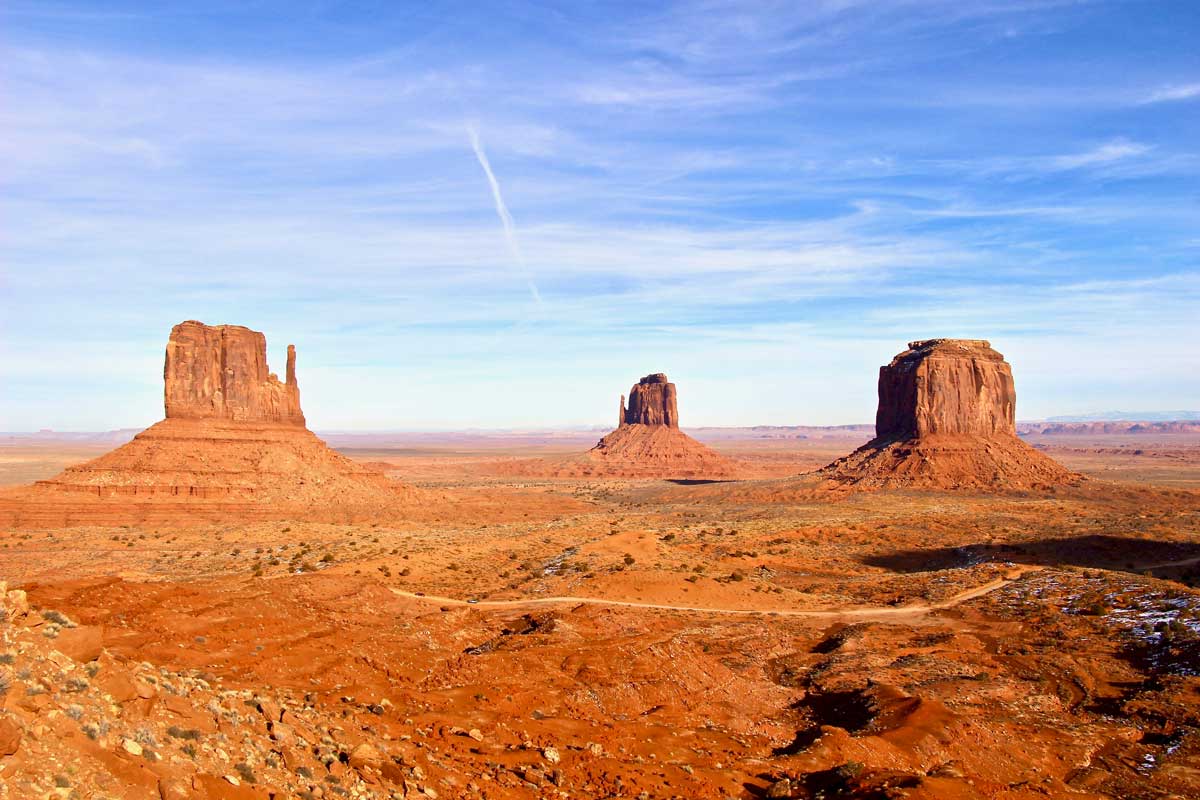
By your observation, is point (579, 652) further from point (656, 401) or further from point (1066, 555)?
point (656, 401)

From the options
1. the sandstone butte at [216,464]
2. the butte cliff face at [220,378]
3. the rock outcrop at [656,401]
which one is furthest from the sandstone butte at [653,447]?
the butte cliff face at [220,378]

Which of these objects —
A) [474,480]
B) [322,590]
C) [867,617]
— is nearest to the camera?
[322,590]

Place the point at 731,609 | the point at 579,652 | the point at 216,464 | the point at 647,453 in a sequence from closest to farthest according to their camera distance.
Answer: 1. the point at 579,652
2. the point at 731,609
3. the point at 216,464
4. the point at 647,453

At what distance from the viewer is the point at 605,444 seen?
16750cm

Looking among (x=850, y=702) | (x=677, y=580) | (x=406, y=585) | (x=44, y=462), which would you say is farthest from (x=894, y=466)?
(x=44, y=462)

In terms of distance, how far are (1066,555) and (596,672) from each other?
37216 millimetres

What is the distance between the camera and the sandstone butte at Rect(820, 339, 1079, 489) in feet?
281

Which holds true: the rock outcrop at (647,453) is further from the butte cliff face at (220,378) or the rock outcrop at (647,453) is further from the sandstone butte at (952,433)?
the butte cliff face at (220,378)

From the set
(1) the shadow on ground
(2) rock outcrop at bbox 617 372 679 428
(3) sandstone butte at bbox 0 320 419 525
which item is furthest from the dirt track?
(2) rock outcrop at bbox 617 372 679 428

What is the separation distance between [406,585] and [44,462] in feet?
571

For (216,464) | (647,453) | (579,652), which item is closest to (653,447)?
(647,453)

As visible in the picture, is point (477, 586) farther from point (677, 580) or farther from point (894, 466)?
point (894, 466)

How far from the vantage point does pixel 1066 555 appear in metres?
47.1

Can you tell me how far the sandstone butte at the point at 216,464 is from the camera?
205 feet
